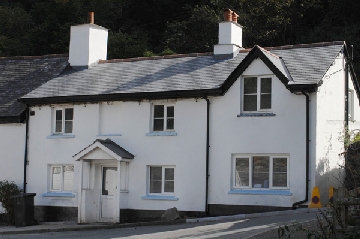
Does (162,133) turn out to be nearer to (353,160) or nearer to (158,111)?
(158,111)

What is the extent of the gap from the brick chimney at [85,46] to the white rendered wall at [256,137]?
7.54 metres

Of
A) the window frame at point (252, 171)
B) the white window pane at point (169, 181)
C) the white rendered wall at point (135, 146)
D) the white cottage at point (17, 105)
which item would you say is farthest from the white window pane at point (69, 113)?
the window frame at point (252, 171)

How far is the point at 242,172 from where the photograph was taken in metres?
24.1

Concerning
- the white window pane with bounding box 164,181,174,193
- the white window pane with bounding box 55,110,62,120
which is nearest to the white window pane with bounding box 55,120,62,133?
the white window pane with bounding box 55,110,62,120

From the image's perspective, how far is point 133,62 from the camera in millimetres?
29250

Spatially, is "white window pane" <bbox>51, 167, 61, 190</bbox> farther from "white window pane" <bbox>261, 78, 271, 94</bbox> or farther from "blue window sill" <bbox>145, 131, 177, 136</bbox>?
"white window pane" <bbox>261, 78, 271, 94</bbox>

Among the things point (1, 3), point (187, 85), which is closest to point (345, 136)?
point (187, 85)

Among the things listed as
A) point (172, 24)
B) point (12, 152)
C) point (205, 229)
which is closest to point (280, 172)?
point (205, 229)

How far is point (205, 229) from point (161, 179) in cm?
616

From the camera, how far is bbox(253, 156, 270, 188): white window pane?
23.5m

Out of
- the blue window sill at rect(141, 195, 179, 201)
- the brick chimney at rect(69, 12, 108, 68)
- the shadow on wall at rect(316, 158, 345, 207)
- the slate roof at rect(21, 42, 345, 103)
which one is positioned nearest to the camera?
the shadow on wall at rect(316, 158, 345, 207)

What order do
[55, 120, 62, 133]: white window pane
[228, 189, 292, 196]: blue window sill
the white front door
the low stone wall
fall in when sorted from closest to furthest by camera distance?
[228, 189, 292, 196]: blue window sill < the white front door < the low stone wall < [55, 120, 62, 133]: white window pane

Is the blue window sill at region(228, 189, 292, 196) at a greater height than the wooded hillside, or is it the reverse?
the wooded hillside

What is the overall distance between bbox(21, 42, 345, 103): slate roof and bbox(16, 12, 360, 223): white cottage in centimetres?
5
